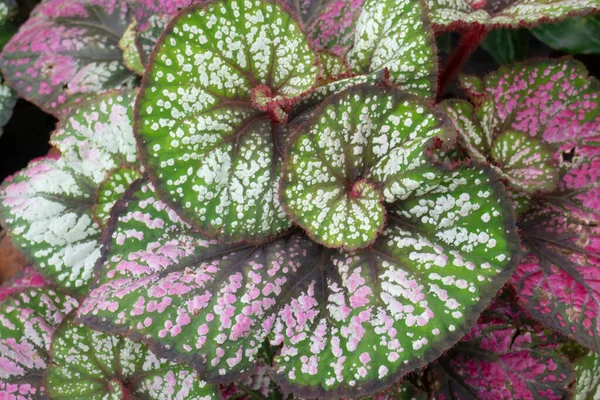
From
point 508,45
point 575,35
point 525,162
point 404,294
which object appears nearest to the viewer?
point 404,294

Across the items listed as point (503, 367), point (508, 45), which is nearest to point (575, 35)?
point (508, 45)

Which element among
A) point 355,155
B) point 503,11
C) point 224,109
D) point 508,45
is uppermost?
point 508,45

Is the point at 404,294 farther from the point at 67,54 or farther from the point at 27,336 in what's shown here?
the point at 67,54

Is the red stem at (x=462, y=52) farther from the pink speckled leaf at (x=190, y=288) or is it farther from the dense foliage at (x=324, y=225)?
the pink speckled leaf at (x=190, y=288)

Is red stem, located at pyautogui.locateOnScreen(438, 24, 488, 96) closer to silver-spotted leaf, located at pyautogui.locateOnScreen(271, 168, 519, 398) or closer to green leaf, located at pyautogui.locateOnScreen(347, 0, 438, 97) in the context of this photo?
green leaf, located at pyautogui.locateOnScreen(347, 0, 438, 97)

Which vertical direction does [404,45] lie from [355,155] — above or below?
above

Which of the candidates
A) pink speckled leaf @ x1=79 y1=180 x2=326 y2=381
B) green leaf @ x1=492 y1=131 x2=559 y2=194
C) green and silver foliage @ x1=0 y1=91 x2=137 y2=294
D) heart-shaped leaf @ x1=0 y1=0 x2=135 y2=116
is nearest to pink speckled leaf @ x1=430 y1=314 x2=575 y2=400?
green leaf @ x1=492 y1=131 x2=559 y2=194
